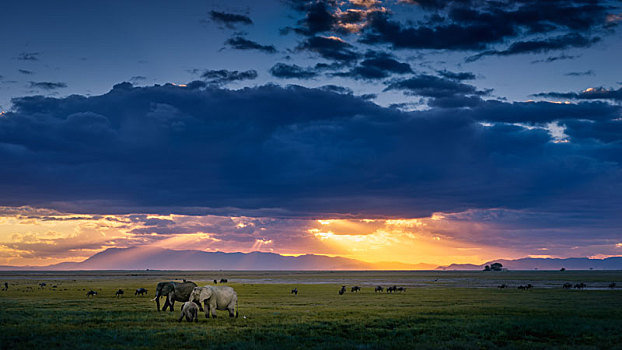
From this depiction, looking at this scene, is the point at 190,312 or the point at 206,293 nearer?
the point at 190,312

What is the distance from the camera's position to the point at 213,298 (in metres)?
33.4

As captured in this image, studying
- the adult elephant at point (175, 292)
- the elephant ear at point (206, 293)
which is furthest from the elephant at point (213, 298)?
the adult elephant at point (175, 292)

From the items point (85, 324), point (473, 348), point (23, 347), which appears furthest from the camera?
point (85, 324)

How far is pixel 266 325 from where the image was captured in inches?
1155

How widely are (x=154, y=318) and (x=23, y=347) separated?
12034 millimetres

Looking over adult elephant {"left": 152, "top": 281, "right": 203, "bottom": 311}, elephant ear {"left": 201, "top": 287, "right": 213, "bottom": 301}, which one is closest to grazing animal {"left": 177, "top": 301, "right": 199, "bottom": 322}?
elephant ear {"left": 201, "top": 287, "right": 213, "bottom": 301}

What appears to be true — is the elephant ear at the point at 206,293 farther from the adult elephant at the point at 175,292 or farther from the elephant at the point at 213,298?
the adult elephant at the point at 175,292

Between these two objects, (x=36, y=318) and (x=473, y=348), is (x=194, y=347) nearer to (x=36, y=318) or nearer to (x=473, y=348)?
(x=473, y=348)

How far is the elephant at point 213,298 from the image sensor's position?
33094mm

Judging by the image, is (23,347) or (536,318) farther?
(536,318)

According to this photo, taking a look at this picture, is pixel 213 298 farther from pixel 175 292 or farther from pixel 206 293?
pixel 175 292

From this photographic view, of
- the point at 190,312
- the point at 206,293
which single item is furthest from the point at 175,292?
the point at 190,312

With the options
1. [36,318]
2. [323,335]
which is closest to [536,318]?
[323,335]

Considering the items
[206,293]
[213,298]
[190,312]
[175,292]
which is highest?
[206,293]
